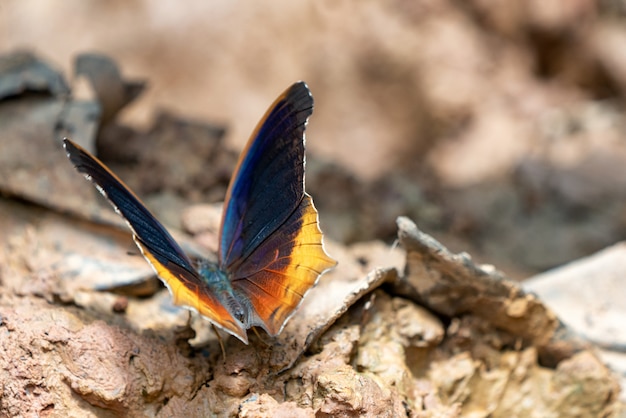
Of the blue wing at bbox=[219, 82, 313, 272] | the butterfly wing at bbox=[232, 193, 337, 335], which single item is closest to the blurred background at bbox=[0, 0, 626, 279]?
the blue wing at bbox=[219, 82, 313, 272]

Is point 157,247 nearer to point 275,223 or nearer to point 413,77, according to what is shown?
point 275,223

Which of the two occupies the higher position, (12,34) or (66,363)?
(12,34)

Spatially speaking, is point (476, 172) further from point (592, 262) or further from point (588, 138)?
point (592, 262)

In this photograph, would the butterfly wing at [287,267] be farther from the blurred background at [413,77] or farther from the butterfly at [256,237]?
the blurred background at [413,77]

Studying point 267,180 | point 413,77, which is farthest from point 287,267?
point 413,77

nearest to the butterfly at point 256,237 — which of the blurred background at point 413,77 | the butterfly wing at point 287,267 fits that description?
the butterfly wing at point 287,267

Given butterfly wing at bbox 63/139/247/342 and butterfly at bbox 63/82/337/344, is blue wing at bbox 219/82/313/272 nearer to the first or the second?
butterfly at bbox 63/82/337/344

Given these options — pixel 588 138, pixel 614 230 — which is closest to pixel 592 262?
pixel 614 230
